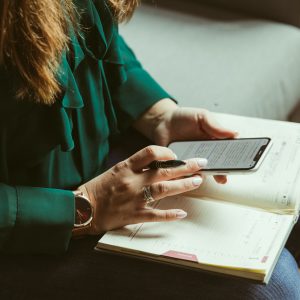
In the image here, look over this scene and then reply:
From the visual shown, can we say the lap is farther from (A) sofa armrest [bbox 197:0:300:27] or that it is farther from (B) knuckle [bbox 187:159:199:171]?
(A) sofa armrest [bbox 197:0:300:27]

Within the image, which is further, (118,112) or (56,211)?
(118,112)

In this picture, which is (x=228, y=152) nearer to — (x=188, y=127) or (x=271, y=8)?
(x=188, y=127)

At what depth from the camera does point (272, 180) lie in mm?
872

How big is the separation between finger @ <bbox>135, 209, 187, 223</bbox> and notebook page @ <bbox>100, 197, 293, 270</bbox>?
0.01 metres

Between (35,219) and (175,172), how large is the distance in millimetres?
188

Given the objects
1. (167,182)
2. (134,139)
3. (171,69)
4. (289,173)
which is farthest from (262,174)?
(171,69)

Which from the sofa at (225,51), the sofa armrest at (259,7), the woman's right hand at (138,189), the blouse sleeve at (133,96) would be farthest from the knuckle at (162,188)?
the sofa armrest at (259,7)

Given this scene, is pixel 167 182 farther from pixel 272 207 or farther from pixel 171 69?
pixel 171 69

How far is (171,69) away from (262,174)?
422 mm

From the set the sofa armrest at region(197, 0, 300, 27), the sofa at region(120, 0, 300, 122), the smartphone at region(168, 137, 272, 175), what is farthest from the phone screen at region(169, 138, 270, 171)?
the sofa armrest at region(197, 0, 300, 27)

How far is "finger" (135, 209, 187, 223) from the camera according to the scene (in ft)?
2.65

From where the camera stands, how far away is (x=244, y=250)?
76cm

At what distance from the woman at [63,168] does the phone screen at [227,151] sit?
0.10 feet

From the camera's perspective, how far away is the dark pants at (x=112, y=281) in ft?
2.56
